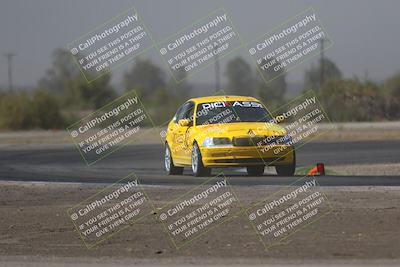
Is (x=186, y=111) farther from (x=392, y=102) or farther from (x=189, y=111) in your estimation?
(x=392, y=102)

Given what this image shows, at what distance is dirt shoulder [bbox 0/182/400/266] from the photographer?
A: 32.3 ft

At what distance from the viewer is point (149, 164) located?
81.5 ft

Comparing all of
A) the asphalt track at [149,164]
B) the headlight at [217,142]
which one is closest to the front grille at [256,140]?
the headlight at [217,142]

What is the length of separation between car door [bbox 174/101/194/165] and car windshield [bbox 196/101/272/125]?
30 cm

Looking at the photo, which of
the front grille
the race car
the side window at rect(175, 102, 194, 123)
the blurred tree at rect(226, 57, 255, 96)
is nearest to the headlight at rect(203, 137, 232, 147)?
the race car

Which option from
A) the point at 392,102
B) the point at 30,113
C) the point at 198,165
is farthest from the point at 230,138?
the point at 392,102

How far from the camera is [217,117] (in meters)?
19.1

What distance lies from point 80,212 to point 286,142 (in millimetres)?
5873

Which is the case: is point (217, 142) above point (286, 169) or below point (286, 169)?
above

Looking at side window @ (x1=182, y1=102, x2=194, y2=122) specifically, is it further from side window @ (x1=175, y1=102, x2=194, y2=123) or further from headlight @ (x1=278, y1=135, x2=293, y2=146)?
headlight @ (x1=278, y1=135, x2=293, y2=146)

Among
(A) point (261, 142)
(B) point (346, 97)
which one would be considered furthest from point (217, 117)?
(B) point (346, 97)

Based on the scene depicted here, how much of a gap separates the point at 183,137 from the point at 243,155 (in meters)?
1.71

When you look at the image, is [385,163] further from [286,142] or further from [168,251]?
[168,251]

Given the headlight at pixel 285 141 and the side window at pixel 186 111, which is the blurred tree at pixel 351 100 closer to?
the side window at pixel 186 111
